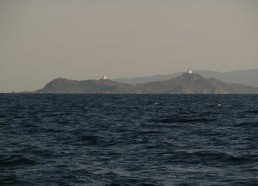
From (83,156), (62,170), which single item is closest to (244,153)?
(83,156)

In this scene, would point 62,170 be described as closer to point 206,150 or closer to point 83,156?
point 83,156

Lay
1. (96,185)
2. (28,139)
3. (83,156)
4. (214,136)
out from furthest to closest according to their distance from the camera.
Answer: (214,136)
(28,139)
(83,156)
(96,185)

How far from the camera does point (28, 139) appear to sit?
103 feet

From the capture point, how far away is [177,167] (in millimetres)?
21578

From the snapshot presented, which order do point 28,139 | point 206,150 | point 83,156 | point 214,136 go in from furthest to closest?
point 214,136 < point 28,139 < point 206,150 < point 83,156

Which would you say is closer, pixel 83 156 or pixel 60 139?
pixel 83 156

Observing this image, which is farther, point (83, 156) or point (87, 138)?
point (87, 138)

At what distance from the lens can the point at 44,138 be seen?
106 feet

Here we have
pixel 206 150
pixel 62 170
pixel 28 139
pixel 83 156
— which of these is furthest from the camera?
pixel 28 139

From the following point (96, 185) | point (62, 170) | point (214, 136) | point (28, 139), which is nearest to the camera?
point (96, 185)

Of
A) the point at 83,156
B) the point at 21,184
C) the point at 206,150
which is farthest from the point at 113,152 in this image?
the point at 21,184

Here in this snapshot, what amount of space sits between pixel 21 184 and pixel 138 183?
166 inches

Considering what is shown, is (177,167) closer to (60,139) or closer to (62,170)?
(62,170)

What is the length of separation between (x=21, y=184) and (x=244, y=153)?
40.2ft
